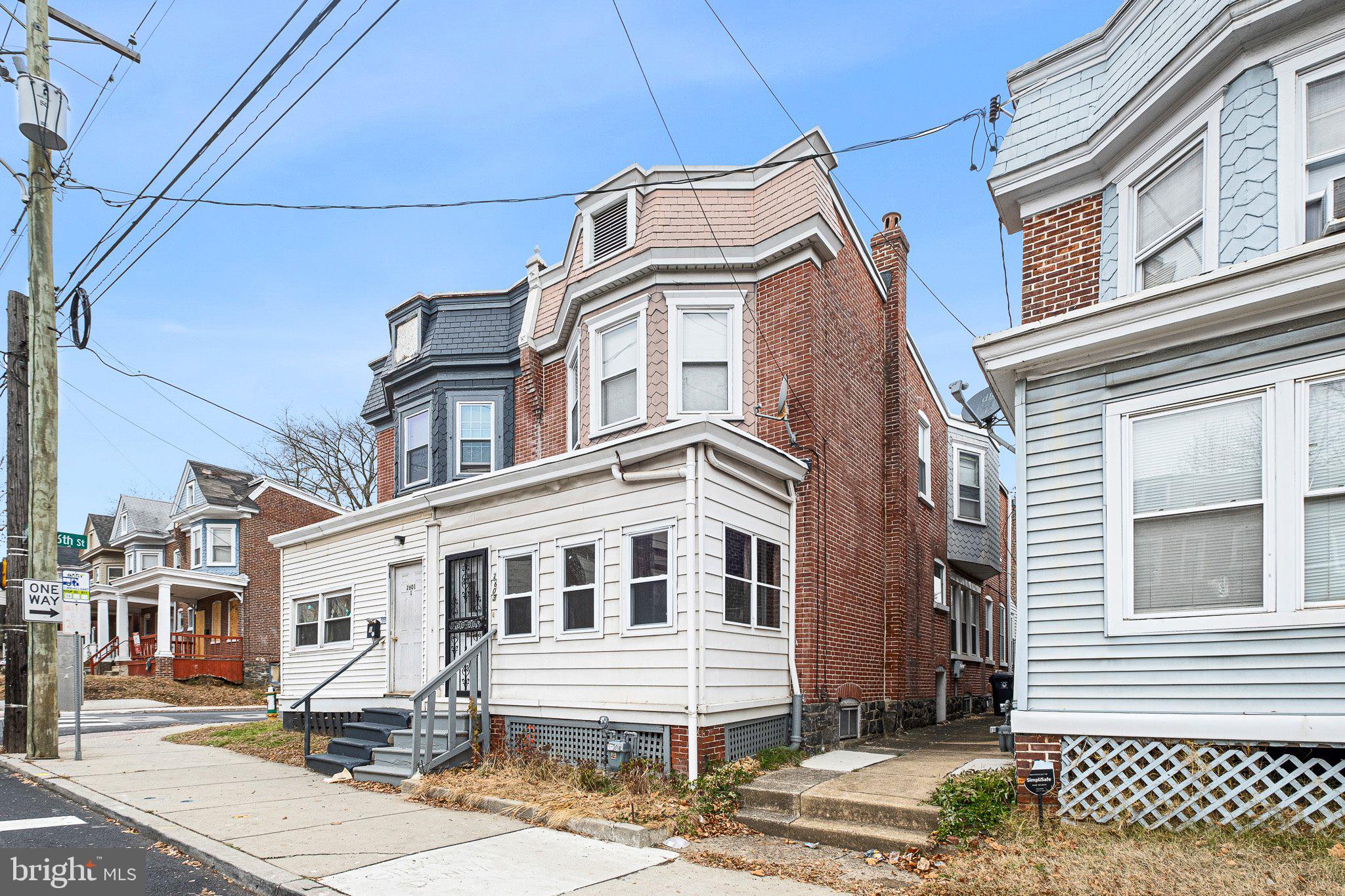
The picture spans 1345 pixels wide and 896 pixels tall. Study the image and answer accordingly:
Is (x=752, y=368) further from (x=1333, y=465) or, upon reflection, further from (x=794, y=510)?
(x=1333, y=465)

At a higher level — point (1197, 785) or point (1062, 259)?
point (1062, 259)

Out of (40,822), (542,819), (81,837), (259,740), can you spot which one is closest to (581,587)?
(542,819)

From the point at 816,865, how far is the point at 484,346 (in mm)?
12972

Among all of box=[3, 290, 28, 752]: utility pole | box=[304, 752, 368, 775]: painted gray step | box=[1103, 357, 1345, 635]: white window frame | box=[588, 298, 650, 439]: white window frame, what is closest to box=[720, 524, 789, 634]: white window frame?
box=[588, 298, 650, 439]: white window frame

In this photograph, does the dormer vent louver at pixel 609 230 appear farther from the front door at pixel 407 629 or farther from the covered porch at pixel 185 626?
the covered porch at pixel 185 626

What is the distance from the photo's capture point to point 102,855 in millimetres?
7496

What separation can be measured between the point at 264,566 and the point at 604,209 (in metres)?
28.6

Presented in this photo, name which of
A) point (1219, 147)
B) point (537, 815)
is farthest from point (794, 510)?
point (1219, 147)

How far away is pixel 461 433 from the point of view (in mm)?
17828

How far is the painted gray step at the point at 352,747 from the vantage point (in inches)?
467

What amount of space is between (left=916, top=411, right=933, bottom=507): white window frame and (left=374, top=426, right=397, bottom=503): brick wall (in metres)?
11.3

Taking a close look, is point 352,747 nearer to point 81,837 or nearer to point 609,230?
point 81,837

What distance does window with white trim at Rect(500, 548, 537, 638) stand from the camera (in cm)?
Answer: 1140

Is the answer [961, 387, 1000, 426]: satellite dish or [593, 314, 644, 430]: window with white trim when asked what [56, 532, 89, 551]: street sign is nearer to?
[593, 314, 644, 430]: window with white trim
